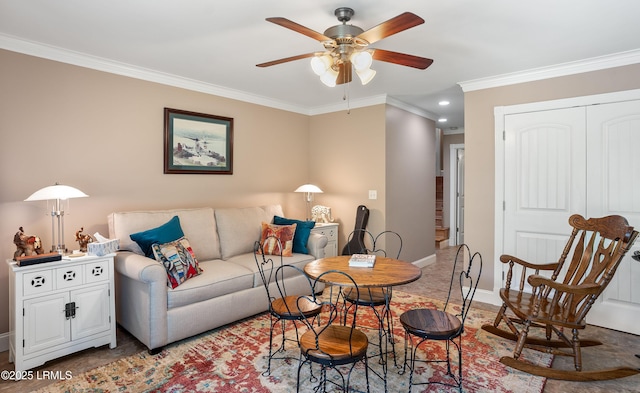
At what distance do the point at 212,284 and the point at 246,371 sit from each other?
0.81m

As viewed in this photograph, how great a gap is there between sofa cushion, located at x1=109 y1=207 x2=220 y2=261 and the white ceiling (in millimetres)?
1391

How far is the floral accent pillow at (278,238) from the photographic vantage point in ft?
12.4

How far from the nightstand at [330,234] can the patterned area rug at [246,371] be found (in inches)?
69.2

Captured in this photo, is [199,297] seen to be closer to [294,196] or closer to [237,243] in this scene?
[237,243]

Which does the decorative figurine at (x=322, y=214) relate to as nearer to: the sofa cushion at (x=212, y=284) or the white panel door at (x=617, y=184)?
the sofa cushion at (x=212, y=284)

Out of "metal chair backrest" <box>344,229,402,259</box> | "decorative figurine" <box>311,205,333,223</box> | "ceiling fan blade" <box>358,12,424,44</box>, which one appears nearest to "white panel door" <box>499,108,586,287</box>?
"metal chair backrest" <box>344,229,402,259</box>

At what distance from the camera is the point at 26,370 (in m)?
2.42

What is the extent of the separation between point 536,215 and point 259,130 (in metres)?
3.37

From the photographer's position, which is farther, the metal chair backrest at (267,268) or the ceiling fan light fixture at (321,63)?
the metal chair backrest at (267,268)

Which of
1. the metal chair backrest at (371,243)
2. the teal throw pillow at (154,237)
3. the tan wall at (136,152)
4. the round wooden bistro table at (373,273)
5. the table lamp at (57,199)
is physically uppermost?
the tan wall at (136,152)

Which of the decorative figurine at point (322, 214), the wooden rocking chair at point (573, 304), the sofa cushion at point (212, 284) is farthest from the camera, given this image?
the decorative figurine at point (322, 214)

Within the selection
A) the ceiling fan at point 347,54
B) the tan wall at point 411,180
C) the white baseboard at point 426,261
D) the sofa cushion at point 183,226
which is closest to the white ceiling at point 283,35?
the ceiling fan at point 347,54

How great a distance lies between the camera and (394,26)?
6.30 feet

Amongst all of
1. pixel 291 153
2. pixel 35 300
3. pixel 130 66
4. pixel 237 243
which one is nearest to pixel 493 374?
pixel 237 243
